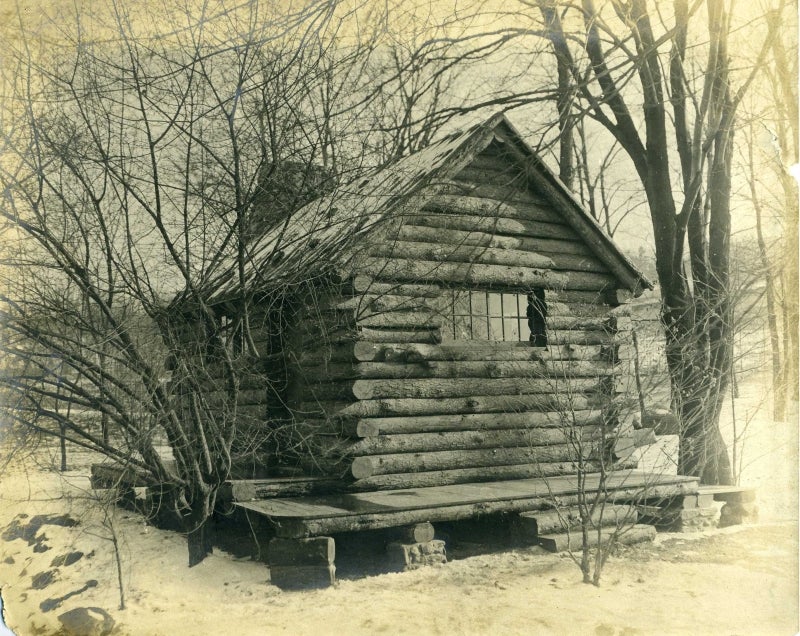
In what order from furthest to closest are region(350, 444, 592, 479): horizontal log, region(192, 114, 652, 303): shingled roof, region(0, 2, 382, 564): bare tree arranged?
1. region(350, 444, 592, 479): horizontal log
2. region(192, 114, 652, 303): shingled roof
3. region(0, 2, 382, 564): bare tree

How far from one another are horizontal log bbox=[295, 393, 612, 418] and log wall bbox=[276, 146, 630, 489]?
0.6 inches

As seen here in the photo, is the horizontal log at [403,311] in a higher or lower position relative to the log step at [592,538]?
higher

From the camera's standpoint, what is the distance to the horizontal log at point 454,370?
904 cm

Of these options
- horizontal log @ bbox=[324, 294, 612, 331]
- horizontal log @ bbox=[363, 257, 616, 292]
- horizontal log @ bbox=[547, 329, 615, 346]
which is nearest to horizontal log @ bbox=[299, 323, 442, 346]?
horizontal log @ bbox=[324, 294, 612, 331]

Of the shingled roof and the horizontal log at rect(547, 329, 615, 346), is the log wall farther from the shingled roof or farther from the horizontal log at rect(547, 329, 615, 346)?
the shingled roof

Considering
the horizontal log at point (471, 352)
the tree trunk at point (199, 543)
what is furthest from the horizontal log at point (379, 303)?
the tree trunk at point (199, 543)

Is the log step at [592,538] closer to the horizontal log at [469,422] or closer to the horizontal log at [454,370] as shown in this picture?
the horizontal log at [469,422]

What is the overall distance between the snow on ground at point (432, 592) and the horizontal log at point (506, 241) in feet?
10.5

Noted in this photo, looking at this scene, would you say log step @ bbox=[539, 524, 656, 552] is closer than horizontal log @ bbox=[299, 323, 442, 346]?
Yes

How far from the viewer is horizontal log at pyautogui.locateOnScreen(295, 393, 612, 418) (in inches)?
353

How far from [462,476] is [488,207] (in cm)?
347

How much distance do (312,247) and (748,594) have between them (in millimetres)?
5483

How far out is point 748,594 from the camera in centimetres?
672

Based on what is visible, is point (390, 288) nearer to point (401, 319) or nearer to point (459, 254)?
point (401, 319)
